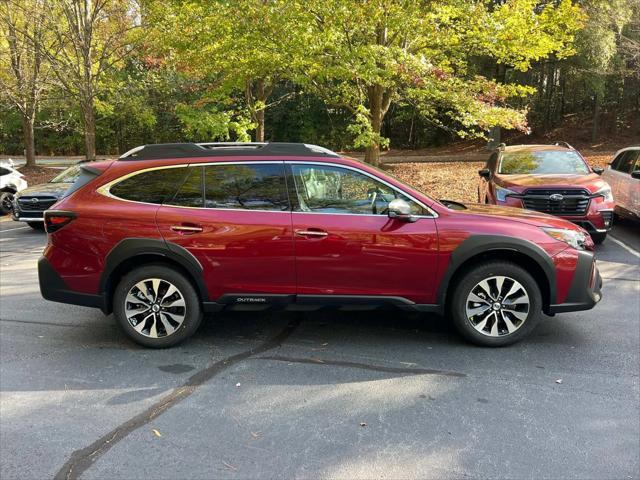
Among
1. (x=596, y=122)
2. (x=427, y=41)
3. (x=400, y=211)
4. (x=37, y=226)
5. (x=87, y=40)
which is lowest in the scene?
(x=37, y=226)

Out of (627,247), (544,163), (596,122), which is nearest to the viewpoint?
(627,247)

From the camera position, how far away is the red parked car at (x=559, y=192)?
8367 mm

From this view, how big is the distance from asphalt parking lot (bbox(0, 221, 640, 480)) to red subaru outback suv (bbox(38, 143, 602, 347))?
423 mm

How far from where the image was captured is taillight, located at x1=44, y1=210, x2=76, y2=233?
4.66 m

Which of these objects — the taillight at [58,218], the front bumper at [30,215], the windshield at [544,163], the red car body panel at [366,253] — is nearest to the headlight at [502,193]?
the windshield at [544,163]

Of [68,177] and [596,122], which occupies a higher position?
[596,122]

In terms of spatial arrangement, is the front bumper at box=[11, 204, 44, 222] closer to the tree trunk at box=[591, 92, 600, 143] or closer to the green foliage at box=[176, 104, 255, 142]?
the green foliage at box=[176, 104, 255, 142]

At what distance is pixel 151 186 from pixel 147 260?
65cm

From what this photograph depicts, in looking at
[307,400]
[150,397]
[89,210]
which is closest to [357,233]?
[307,400]

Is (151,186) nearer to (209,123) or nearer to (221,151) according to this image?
(221,151)

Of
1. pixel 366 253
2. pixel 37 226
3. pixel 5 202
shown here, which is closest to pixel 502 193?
pixel 366 253

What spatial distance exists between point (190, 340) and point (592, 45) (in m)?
23.8

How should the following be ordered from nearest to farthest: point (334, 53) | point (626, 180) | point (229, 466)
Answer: point (229, 466), point (626, 180), point (334, 53)

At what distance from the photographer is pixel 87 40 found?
14734 millimetres
